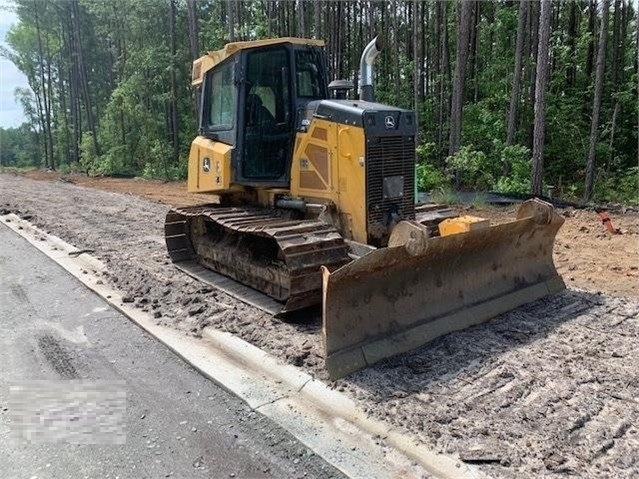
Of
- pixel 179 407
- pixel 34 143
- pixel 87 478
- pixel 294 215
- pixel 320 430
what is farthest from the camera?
pixel 34 143

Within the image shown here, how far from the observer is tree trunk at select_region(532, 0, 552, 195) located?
11.6 meters

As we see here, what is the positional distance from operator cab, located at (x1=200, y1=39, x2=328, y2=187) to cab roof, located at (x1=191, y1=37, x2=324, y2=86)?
0.5 inches

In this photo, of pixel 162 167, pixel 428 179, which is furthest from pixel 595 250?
pixel 162 167

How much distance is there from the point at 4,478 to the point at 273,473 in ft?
4.52

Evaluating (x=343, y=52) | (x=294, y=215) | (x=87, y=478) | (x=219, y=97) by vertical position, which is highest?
(x=343, y=52)

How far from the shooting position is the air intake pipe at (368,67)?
5336mm

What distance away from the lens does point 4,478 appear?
2.89m

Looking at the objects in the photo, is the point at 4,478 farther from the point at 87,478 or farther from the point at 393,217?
the point at 393,217

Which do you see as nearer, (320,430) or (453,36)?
(320,430)

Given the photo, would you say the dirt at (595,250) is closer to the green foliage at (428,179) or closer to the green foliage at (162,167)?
the green foliage at (428,179)

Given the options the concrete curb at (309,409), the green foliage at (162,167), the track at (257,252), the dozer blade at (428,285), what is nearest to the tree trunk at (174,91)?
the green foliage at (162,167)

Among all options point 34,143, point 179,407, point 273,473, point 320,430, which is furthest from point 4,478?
point 34,143

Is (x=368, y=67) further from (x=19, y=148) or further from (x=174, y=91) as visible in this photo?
(x=19, y=148)

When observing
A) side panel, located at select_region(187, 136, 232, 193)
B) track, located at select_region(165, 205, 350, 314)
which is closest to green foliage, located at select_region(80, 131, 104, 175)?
side panel, located at select_region(187, 136, 232, 193)
